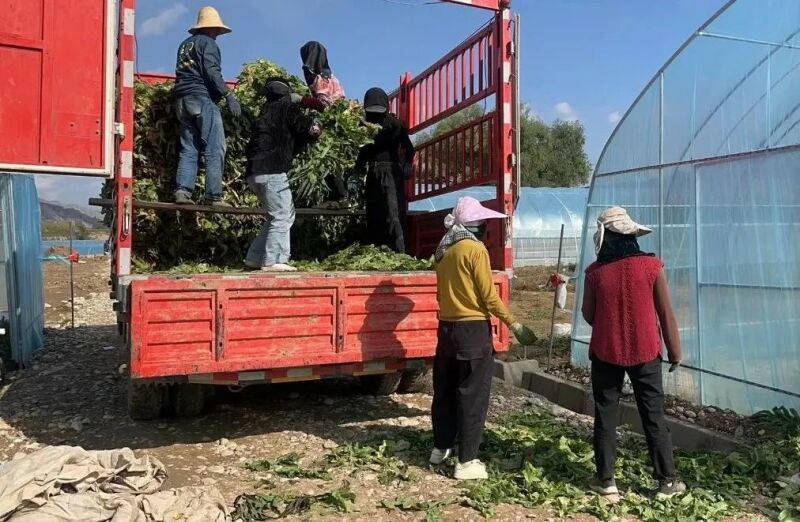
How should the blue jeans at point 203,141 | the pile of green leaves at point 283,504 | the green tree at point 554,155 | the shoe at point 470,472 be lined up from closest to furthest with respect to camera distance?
the pile of green leaves at point 283,504
the shoe at point 470,472
the blue jeans at point 203,141
the green tree at point 554,155

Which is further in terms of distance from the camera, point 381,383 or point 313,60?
point 313,60

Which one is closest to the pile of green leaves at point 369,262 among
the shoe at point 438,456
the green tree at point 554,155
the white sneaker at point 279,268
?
the white sneaker at point 279,268

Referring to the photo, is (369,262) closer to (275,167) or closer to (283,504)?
(275,167)

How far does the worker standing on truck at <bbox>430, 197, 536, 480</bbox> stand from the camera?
4492 mm

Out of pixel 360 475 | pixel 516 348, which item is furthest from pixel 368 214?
pixel 516 348

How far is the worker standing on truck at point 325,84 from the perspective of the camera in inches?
262

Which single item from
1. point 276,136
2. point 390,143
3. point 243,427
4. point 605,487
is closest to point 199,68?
point 276,136

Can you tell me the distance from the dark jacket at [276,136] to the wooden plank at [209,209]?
45cm

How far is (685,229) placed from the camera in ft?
21.8

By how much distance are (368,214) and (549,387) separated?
284 centimetres

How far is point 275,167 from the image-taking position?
557cm

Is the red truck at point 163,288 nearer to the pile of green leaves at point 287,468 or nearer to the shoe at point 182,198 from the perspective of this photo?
the pile of green leaves at point 287,468

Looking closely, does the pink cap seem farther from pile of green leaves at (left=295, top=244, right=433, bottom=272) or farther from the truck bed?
pile of green leaves at (left=295, top=244, right=433, bottom=272)

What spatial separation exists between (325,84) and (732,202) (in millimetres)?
3975
